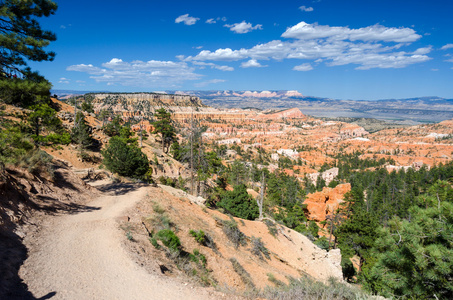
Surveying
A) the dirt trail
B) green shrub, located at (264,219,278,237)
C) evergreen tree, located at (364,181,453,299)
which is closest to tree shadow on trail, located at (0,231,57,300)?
the dirt trail

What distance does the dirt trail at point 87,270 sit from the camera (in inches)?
262

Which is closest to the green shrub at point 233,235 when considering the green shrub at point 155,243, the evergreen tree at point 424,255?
the green shrub at point 155,243

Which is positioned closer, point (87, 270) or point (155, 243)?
point (87, 270)

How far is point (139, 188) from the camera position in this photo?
19547 mm

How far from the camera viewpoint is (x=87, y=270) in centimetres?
761

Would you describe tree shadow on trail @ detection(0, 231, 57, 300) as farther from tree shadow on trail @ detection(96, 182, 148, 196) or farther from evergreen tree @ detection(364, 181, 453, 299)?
tree shadow on trail @ detection(96, 182, 148, 196)

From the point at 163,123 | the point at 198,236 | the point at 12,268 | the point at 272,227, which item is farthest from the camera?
the point at 163,123

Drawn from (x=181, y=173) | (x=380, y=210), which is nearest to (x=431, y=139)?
Answer: (x=380, y=210)

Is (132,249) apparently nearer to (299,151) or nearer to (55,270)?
(55,270)

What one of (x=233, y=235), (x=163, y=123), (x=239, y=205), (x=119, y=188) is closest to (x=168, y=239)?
(x=233, y=235)

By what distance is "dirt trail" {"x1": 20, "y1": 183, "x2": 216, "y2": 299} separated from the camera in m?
6.65

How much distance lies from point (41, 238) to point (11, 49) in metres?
7.22

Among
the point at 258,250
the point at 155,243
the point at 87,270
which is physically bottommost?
the point at 258,250

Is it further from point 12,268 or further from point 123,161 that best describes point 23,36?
point 123,161
